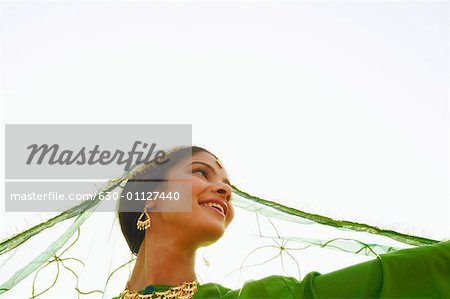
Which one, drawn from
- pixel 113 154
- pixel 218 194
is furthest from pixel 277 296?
pixel 113 154

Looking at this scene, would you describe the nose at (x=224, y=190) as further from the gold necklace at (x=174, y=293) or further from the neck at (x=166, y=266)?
the gold necklace at (x=174, y=293)

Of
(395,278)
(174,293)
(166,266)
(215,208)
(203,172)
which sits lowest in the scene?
(395,278)

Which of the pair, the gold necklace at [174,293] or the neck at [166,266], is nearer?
the gold necklace at [174,293]

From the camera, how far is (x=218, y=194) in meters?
2.16

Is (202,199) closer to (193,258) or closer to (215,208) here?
(215,208)

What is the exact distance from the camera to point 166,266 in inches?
84.0

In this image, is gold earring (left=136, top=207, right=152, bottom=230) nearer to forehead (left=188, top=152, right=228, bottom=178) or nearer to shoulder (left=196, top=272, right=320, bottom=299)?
forehead (left=188, top=152, right=228, bottom=178)

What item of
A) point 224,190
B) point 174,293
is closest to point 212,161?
point 224,190

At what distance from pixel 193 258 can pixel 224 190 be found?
1.06 ft

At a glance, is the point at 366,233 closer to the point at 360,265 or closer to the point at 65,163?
the point at 360,265

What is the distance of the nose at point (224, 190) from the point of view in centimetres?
217

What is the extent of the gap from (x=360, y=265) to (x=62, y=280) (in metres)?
1.32

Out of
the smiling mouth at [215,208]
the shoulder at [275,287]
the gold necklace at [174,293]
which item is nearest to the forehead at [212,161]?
the smiling mouth at [215,208]

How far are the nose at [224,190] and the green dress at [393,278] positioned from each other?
0.63m
